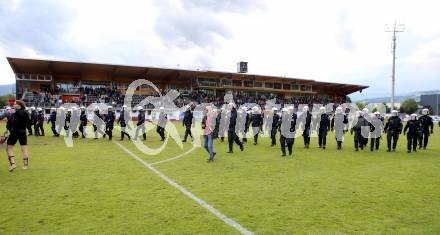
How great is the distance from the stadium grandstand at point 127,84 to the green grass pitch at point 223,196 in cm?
3208

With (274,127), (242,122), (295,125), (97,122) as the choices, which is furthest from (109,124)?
(295,125)

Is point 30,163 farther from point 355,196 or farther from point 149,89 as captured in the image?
point 149,89

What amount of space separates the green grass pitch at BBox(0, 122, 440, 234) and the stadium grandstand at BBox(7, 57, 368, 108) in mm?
32084

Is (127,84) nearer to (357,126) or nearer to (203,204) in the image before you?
(357,126)

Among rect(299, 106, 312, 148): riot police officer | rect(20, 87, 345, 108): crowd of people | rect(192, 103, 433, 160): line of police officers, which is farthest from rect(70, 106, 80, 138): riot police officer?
rect(20, 87, 345, 108): crowd of people

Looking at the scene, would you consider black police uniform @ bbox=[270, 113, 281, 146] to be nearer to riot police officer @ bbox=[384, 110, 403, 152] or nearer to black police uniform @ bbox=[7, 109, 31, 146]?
riot police officer @ bbox=[384, 110, 403, 152]

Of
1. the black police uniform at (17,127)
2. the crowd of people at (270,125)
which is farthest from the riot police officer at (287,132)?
the black police uniform at (17,127)

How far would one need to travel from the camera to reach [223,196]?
7203 mm

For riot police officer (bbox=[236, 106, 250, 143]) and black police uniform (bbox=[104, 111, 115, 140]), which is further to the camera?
riot police officer (bbox=[236, 106, 250, 143])

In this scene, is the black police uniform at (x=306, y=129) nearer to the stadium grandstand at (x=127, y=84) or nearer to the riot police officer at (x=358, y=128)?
the riot police officer at (x=358, y=128)

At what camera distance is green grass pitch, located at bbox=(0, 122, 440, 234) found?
5449 mm

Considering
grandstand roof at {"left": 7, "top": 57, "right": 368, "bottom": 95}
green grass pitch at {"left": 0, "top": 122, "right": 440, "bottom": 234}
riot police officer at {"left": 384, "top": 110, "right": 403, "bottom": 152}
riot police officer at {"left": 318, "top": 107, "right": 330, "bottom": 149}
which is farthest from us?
grandstand roof at {"left": 7, "top": 57, "right": 368, "bottom": 95}

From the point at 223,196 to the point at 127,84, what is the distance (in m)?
45.0

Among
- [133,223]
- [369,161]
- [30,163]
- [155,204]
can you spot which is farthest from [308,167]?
[30,163]
